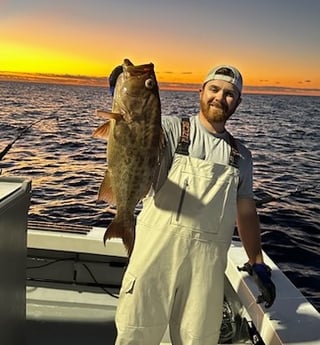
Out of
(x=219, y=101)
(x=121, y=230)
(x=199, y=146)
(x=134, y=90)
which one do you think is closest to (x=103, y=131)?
(x=134, y=90)

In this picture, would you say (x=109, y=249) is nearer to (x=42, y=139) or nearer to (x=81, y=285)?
(x=81, y=285)

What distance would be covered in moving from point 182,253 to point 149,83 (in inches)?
42.4

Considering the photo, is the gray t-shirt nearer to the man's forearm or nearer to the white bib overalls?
Result: the white bib overalls

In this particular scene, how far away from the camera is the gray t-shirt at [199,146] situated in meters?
3.31

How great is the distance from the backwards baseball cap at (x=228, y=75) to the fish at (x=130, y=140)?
2.35ft

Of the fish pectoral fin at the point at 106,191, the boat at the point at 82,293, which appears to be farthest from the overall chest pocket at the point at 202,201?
the boat at the point at 82,293

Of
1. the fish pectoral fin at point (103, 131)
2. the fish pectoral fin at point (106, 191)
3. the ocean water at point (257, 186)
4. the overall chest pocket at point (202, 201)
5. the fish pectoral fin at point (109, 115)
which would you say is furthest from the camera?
the ocean water at point (257, 186)

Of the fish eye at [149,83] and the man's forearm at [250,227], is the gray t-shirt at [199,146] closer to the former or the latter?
the man's forearm at [250,227]

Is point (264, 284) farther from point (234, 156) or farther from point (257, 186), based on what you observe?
point (257, 186)

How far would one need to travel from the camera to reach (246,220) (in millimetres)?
3619

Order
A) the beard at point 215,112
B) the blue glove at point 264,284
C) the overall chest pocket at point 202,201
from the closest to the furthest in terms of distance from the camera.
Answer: the overall chest pocket at point 202,201, the beard at point 215,112, the blue glove at point 264,284

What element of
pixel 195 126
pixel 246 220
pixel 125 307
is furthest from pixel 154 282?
pixel 195 126

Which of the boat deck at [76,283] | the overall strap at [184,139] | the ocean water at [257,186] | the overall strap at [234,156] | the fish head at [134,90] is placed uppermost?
the fish head at [134,90]

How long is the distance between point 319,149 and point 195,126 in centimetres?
2688
